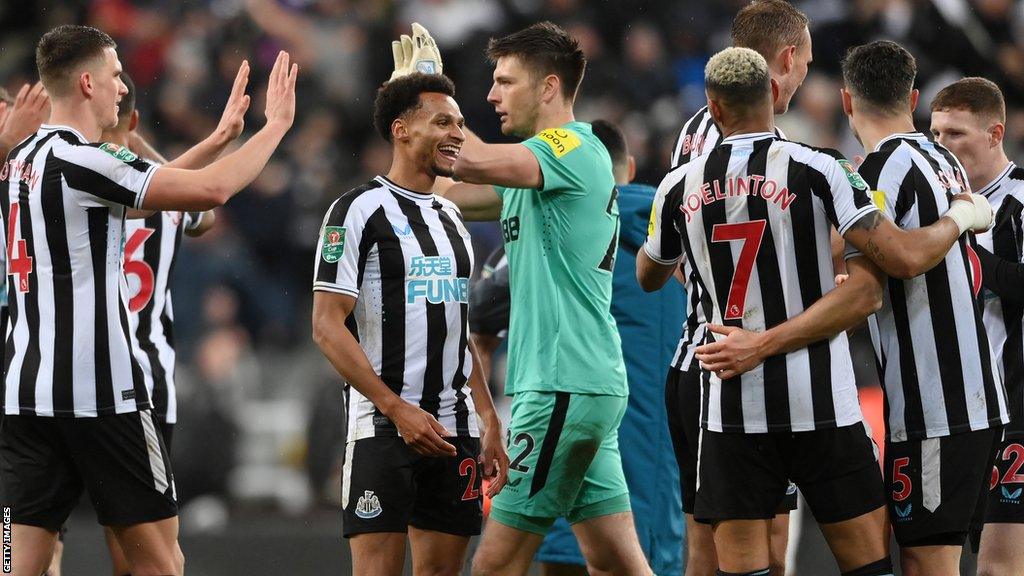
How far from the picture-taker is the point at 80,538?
24.5ft

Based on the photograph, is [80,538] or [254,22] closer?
[80,538]

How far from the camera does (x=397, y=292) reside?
4176 mm

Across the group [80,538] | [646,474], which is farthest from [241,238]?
[646,474]

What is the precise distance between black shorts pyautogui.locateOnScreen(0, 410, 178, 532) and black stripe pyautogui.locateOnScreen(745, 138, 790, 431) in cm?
201

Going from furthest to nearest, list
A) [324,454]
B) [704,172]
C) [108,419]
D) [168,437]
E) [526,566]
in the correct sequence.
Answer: [324,454]
[168,437]
[526,566]
[108,419]
[704,172]

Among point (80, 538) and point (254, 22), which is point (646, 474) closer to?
point (80, 538)

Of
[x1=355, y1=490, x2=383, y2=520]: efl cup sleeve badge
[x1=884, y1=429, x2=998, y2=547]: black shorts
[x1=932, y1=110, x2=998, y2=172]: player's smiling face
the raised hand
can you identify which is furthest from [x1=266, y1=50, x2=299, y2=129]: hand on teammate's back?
[x1=932, y1=110, x2=998, y2=172]: player's smiling face

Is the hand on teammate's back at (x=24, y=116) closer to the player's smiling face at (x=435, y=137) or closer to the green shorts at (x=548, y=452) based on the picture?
the player's smiling face at (x=435, y=137)

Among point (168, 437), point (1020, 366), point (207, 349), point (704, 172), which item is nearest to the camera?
point (704, 172)

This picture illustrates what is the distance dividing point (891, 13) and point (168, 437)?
22.9ft

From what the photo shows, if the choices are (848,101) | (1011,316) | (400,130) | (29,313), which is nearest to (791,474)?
(848,101)

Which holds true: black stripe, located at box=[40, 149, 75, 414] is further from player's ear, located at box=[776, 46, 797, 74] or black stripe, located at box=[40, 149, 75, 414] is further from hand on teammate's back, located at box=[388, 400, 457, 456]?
player's ear, located at box=[776, 46, 797, 74]

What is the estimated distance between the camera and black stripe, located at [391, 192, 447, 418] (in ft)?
13.8

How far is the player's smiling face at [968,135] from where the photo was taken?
4.91 metres
